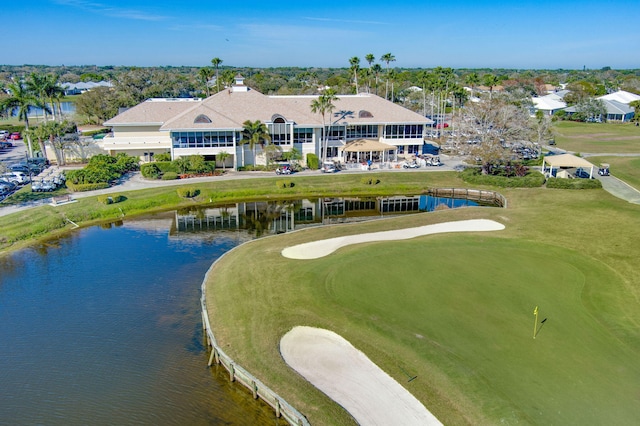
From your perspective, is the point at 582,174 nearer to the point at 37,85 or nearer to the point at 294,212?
the point at 294,212

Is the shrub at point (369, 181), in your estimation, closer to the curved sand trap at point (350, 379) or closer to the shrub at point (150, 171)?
the shrub at point (150, 171)

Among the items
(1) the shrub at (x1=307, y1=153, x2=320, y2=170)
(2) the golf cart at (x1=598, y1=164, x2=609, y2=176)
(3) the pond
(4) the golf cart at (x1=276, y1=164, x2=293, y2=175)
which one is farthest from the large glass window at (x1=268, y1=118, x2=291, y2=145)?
(2) the golf cart at (x1=598, y1=164, x2=609, y2=176)

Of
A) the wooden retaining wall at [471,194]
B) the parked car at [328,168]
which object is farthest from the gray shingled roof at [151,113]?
the wooden retaining wall at [471,194]

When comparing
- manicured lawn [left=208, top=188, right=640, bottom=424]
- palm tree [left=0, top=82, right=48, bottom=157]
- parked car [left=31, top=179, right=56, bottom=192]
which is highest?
palm tree [left=0, top=82, right=48, bottom=157]

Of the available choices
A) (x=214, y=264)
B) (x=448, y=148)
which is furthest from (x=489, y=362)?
(x=448, y=148)

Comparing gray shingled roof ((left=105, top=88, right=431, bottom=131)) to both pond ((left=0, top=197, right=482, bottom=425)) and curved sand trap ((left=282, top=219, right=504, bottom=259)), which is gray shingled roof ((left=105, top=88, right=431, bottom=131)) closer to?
pond ((left=0, top=197, right=482, bottom=425))

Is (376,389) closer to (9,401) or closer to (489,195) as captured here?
(9,401)
